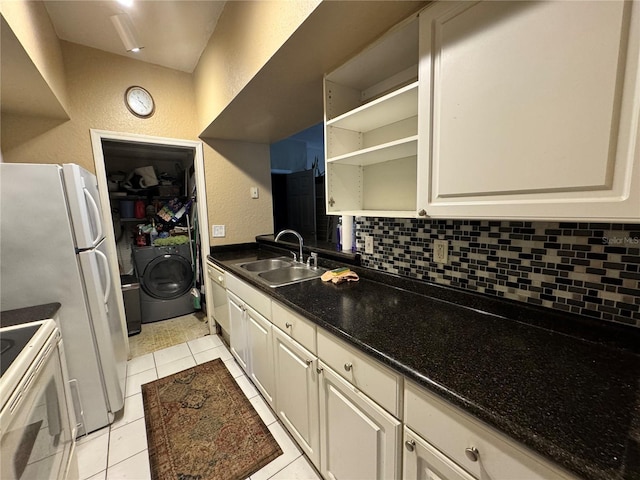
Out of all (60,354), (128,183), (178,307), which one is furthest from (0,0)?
(178,307)

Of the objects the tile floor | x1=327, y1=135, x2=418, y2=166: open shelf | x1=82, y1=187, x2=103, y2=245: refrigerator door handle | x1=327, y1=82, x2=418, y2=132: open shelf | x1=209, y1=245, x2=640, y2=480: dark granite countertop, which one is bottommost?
the tile floor

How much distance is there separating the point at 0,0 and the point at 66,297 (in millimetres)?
1323

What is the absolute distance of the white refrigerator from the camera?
134cm

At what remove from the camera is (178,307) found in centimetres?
334

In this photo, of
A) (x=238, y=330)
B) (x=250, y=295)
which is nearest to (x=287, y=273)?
(x=250, y=295)

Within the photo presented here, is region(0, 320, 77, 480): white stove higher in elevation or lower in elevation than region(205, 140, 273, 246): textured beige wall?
lower

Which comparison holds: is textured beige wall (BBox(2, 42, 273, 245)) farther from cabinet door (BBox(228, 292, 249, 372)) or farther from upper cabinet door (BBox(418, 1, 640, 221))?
upper cabinet door (BBox(418, 1, 640, 221))

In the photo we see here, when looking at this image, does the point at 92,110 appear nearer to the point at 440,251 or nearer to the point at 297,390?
the point at 297,390

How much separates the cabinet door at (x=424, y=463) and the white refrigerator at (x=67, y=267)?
1763 mm

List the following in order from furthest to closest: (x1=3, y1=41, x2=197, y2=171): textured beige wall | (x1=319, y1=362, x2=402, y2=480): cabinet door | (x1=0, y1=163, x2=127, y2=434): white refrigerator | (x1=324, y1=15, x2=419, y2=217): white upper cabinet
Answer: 1. (x1=3, y1=41, x2=197, y2=171): textured beige wall
2. (x1=0, y1=163, x2=127, y2=434): white refrigerator
3. (x1=324, y1=15, x2=419, y2=217): white upper cabinet
4. (x1=319, y1=362, x2=402, y2=480): cabinet door

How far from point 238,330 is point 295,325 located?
3.15 ft

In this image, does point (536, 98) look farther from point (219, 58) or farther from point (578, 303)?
point (219, 58)

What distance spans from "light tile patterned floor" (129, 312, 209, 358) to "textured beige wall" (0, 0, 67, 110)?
7.07 ft

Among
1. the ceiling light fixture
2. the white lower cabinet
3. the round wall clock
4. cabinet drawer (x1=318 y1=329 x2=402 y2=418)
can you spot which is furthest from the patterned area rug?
the ceiling light fixture
